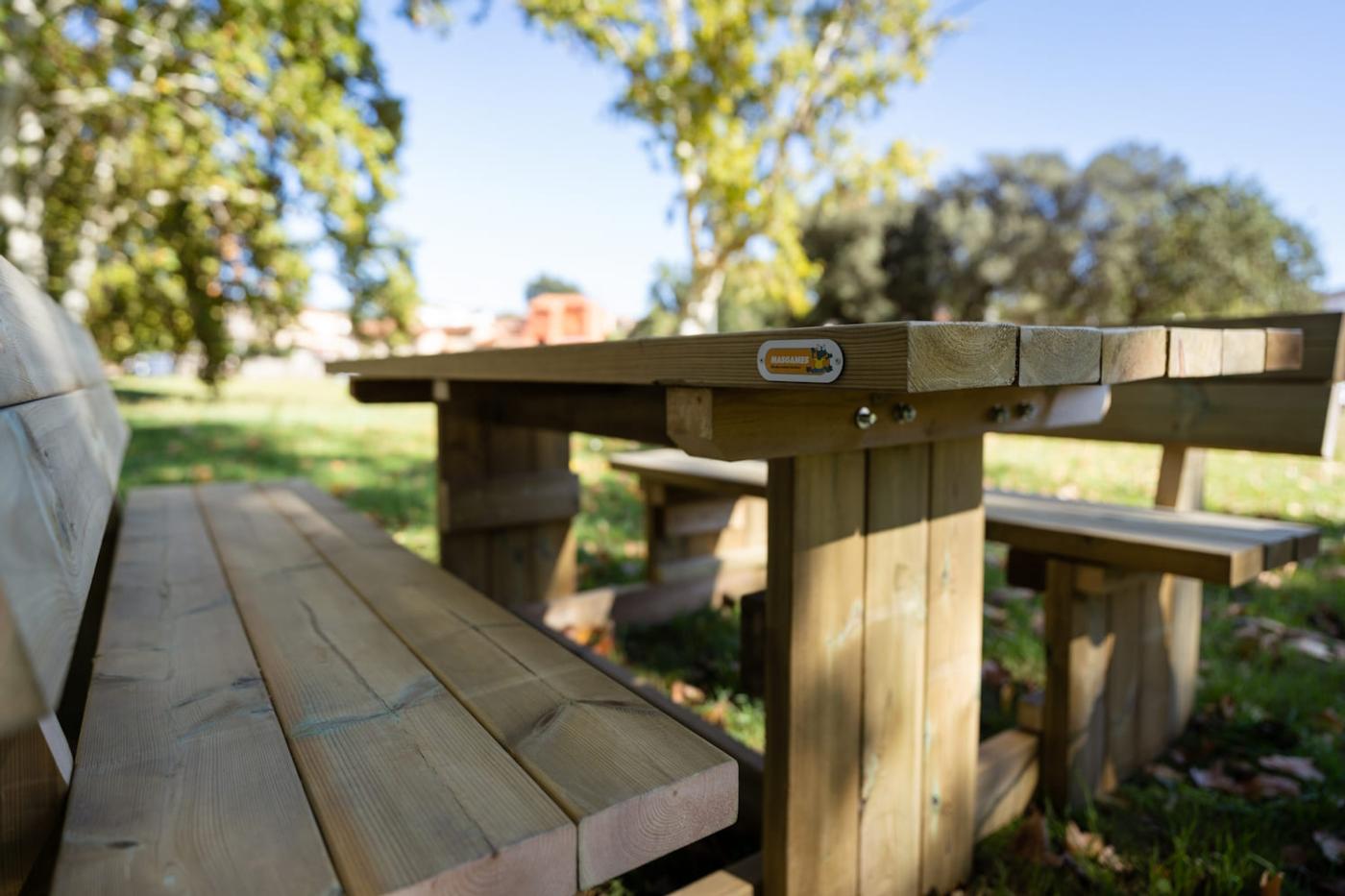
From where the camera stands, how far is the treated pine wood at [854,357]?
2.69 ft

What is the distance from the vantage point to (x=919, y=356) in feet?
2.68

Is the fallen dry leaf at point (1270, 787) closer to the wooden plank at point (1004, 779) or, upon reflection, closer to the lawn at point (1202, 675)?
the lawn at point (1202, 675)

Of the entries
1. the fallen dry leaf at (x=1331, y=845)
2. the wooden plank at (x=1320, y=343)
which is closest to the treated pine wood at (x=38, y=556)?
the wooden plank at (x=1320, y=343)

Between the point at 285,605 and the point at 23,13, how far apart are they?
23.4ft

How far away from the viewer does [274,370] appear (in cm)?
3956

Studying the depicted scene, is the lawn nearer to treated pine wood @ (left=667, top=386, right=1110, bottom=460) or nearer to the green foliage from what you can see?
treated pine wood @ (left=667, top=386, right=1110, bottom=460)

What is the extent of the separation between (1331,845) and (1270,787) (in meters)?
0.25

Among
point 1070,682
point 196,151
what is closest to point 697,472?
point 1070,682

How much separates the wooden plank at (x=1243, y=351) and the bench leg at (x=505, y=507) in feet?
6.40

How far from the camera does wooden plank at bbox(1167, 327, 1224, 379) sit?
1215mm

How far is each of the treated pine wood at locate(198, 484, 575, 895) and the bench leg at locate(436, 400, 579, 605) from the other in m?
1.36

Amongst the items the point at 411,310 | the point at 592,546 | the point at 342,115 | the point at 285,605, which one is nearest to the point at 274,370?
the point at 411,310

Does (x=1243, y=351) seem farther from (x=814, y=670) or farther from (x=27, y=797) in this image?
(x=27, y=797)

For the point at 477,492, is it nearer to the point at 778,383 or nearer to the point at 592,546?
the point at 592,546
